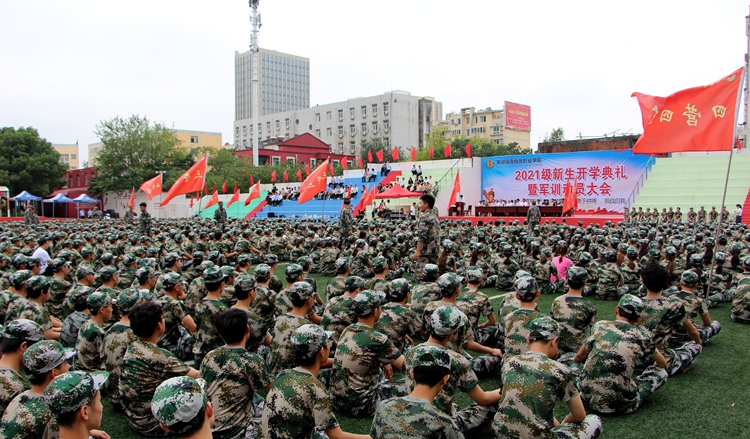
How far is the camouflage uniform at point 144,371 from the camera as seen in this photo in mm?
3844

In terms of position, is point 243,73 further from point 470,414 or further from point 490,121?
point 470,414

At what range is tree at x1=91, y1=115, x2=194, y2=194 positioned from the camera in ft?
160

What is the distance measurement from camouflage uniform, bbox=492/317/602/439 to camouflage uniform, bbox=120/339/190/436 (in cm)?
240

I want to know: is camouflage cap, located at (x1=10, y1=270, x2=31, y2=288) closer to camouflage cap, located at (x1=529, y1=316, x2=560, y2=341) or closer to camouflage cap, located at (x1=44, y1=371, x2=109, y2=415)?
camouflage cap, located at (x1=44, y1=371, x2=109, y2=415)

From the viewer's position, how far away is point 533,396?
3127 millimetres

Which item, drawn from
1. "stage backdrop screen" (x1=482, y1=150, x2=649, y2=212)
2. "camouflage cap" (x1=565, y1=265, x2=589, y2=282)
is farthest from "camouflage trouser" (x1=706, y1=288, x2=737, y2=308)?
"stage backdrop screen" (x1=482, y1=150, x2=649, y2=212)

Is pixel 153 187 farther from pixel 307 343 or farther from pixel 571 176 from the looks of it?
pixel 571 176

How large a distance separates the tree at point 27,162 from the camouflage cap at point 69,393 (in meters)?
53.5

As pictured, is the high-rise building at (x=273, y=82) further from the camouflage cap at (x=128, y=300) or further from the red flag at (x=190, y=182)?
the camouflage cap at (x=128, y=300)

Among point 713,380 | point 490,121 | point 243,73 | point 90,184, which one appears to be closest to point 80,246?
point 713,380

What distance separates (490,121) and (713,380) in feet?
287

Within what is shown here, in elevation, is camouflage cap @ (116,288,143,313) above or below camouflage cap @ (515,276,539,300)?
below

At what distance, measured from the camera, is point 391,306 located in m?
5.09

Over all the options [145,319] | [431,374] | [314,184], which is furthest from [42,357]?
[314,184]
